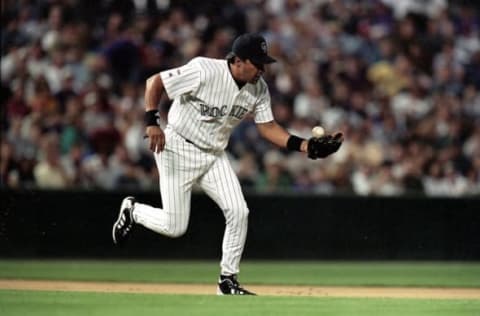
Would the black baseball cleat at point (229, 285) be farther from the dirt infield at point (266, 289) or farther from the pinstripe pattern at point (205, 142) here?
the dirt infield at point (266, 289)

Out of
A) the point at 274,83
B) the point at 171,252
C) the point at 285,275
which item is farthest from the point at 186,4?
the point at 285,275

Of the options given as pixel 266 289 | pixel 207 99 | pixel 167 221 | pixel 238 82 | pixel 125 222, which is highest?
pixel 238 82

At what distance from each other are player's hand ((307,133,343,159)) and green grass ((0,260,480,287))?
2483mm

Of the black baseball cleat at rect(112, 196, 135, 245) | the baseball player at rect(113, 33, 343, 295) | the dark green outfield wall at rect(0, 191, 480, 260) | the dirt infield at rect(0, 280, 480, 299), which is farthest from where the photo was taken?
the dark green outfield wall at rect(0, 191, 480, 260)

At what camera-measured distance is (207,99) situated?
8.45m

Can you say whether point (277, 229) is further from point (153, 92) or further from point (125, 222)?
point (153, 92)

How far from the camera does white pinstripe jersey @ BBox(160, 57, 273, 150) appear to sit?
8352 millimetres

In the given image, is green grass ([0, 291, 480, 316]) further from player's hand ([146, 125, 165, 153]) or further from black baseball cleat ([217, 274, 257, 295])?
player's hand ([146, 125, 165, 153])

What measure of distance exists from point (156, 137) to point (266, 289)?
218 centimetres

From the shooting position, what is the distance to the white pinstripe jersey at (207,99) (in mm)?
8352

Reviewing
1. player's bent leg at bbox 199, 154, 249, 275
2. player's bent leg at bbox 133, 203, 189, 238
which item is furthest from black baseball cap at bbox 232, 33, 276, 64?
player's bent leg at bbox 133, 203, 189, 238

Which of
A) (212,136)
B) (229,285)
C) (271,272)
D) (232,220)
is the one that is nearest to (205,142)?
(212,136)

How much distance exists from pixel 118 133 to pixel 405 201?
11.5 feet

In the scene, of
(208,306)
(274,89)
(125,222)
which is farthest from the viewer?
(274,89)
